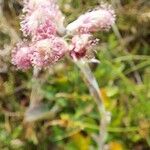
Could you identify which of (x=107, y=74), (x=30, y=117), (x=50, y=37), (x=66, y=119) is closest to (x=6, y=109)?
(x=30, y=117)

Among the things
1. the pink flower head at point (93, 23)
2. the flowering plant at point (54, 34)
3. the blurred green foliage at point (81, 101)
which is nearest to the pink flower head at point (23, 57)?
the flowering plant at point (54, 34)

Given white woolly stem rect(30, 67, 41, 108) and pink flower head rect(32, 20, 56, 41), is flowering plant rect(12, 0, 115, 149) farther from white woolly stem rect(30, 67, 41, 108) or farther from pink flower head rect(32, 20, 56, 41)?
white woolly stem rect(30, 67, 41, 108)

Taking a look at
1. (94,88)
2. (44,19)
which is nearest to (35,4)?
(44,19)

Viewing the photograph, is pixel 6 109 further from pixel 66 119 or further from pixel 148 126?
pixel 148 126

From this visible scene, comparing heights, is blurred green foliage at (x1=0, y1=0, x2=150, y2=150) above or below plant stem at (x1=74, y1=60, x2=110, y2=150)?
below

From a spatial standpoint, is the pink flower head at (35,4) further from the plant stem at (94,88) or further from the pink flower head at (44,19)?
the plant stem at (94,88)

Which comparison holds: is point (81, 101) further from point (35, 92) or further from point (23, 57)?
point (23, 57)

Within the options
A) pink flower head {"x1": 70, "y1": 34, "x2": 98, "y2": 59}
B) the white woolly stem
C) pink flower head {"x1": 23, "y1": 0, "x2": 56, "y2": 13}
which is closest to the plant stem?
pink flower head {"x1": 70, "y1": 34, "x2": 98, "y2": 59}
